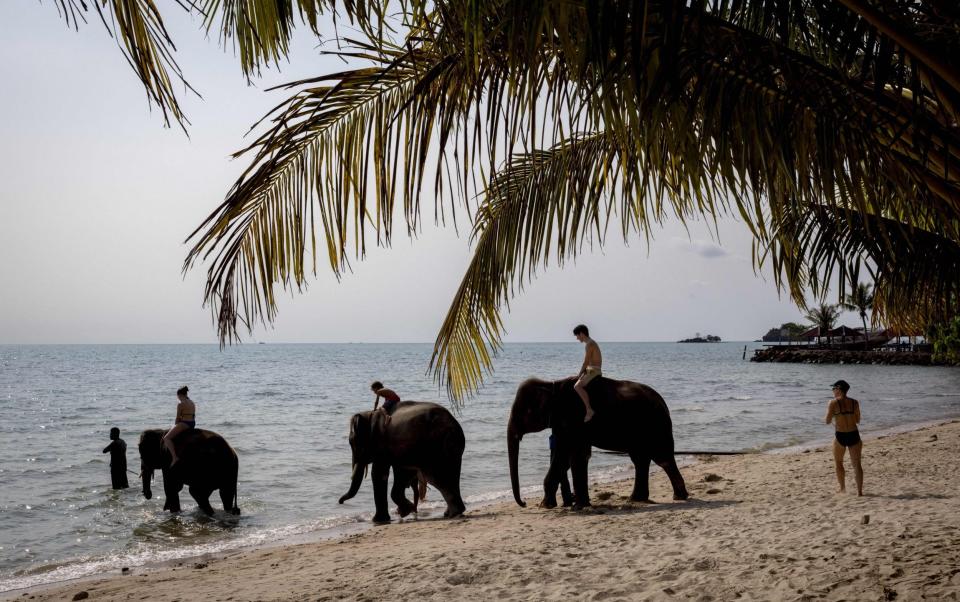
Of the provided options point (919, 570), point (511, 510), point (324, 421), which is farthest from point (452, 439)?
point (324, 421)

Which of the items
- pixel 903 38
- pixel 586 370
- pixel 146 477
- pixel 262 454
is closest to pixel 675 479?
pixel 586 370

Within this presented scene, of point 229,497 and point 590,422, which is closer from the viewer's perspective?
point 590,422

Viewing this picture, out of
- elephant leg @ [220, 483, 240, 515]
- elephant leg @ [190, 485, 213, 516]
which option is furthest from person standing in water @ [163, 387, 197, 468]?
elephant leg @ [220, 483, 240, 515]

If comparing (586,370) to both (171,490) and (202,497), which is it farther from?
(171,490)

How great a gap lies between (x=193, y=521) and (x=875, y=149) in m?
11.9

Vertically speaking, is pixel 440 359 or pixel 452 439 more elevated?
pixel 440 359

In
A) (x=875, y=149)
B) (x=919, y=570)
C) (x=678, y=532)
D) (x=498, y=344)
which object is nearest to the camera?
(x=875, y=149)

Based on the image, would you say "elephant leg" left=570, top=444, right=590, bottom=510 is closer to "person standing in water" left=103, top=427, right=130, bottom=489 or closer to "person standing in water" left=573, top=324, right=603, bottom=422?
"person standing in water" left=573, top=324, right=603, bottom=422

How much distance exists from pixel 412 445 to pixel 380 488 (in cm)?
105

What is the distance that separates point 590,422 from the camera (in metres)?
10.1

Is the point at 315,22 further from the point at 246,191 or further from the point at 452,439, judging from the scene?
the point at 452,439

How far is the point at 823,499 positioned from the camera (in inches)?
374

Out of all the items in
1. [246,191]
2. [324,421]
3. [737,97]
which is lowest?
[324,421]

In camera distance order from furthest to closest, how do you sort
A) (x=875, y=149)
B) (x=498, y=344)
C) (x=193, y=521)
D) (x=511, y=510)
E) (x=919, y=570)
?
(x=193, y=521) < (x=511, y=510) < (x=498, y=344) < (x=919, y=570) < (x=875, y=149)
